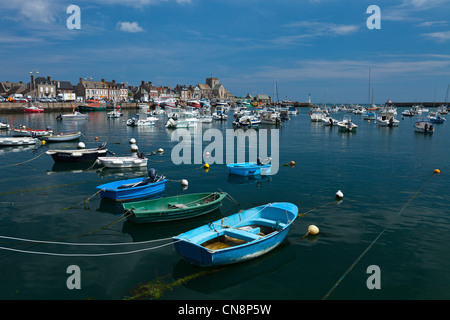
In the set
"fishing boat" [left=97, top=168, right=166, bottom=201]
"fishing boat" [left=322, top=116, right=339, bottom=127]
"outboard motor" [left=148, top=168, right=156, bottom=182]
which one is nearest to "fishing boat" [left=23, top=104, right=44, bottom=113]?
"fishing boat" [left=322, top=116, right=339, bottom=127]

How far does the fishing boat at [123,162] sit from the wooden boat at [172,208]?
14318 millimetres

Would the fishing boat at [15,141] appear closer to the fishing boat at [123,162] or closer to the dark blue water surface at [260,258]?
the dark blue water surface at [260,258]

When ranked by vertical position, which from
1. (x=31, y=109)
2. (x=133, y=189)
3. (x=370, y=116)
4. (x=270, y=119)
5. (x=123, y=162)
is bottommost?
(x=133, y=189)

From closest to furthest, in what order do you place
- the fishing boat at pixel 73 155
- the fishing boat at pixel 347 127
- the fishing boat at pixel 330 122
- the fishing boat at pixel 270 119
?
the fishing boat at pixel 73 155
the fishing boat at pixel 347 127
the fishing boat at pixel 330 122
the fishing boat at pixel 270 119

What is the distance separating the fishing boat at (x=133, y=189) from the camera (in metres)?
22.8

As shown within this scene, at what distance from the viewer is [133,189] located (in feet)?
76.3

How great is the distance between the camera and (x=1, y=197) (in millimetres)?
23594

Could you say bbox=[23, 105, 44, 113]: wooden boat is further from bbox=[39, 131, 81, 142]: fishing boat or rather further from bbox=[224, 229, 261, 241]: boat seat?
bbox=[224, 229, 261, 241]: boat seat

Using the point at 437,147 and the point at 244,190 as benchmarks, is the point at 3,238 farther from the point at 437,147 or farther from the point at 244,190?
the point at 437,147

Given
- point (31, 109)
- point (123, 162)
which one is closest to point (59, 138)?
point (123, 162)

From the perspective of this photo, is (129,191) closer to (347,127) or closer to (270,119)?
(347,127)

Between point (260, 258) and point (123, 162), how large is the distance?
22207 mm

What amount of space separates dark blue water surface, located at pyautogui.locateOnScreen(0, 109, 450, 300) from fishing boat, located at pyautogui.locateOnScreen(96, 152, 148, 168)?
1092mm

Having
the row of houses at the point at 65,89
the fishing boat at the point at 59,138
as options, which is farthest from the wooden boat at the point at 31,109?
the fishing boat at the point at 59,138
